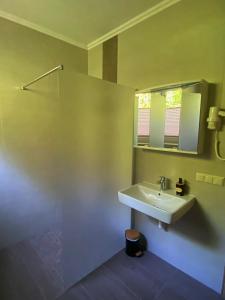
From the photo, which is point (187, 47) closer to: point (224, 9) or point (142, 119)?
point (224, 9)

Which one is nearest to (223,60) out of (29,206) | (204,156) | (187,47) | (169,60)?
(187,47)

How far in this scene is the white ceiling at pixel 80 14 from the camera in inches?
65.7

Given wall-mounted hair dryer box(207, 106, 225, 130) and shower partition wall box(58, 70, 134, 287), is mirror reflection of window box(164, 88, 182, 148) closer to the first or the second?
wall-mounted hair dryer box(207, 106, 225, 130)

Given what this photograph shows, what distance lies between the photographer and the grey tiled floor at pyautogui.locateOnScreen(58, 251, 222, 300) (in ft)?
5.25

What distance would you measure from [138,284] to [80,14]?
2.82 metres

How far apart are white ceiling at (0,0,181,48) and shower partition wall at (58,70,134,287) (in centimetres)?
77

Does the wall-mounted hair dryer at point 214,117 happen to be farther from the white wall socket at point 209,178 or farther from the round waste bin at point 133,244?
the round waste bin at point 133,244

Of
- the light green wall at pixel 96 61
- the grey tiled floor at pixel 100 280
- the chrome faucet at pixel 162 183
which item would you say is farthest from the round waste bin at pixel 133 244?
the light green wall at pixel 96 61

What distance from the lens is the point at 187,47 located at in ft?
5.24

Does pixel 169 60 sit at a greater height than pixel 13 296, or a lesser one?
greater

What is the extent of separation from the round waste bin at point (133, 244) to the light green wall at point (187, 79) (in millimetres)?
184

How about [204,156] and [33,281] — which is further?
[33,281]

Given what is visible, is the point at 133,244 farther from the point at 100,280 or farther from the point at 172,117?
the point at 172,117

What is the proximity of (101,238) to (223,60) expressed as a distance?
2026mm
